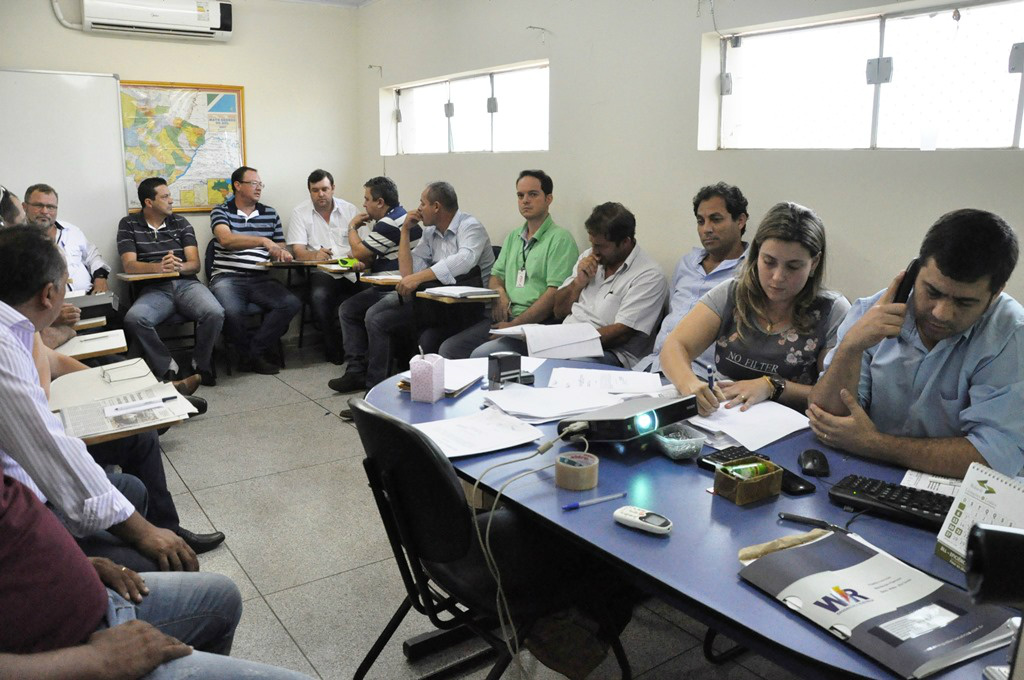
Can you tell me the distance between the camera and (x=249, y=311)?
5.39 metres

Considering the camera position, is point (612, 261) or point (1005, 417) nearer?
point (1005, 417)

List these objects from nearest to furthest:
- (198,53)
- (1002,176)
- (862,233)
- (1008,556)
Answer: (1008,556), (1002,176), (862,233), (198,53)

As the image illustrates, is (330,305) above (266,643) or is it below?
above

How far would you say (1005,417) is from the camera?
165 centimetres

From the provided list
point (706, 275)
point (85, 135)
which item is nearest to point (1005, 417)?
point (706, 275)

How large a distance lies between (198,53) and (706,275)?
176 inches

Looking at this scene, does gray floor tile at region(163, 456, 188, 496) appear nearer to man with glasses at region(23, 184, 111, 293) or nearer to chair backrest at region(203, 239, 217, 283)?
man with glasses at region(23, 184, 111, 293)

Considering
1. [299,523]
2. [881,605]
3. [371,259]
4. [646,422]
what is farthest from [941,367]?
[371,259]

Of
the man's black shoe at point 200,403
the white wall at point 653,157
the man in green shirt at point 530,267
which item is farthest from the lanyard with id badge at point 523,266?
the man's black shoe at point 200,403

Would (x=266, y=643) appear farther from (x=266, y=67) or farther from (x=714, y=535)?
(x=266, y=67)

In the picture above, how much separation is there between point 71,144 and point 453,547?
16.8ft

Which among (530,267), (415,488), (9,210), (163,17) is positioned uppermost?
(163,17)

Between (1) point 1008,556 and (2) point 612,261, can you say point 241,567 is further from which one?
(1) point 1008,556

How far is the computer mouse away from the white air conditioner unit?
555cm
